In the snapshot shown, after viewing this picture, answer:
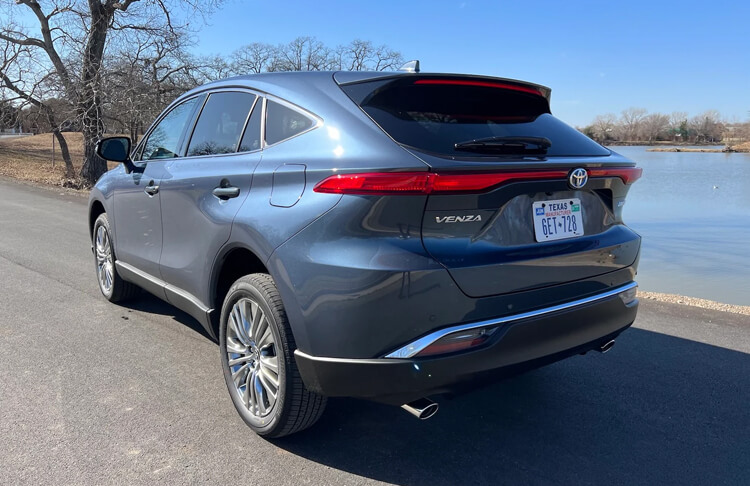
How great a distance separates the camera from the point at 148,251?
407 centimetres

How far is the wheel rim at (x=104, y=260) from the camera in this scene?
5016mm

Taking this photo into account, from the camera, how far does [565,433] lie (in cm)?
298

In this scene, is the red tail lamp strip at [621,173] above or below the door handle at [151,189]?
above

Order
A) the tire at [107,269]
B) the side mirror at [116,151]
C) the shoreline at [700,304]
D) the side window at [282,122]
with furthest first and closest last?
the shoreline at [700,304] < the tire at [107,269] < the side mirror at [116,151] < the side window at [282,122]

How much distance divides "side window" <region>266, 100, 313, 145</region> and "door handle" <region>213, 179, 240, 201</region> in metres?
0.31

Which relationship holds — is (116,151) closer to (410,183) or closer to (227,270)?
(227,270)

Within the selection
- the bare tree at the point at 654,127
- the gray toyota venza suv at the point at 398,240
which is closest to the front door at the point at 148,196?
the gray toyota venza suv at the point at 398,240

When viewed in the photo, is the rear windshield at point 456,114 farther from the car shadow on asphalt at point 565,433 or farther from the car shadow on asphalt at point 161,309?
the car shadow on asphalt at point 161,309

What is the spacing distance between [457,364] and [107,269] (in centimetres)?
394

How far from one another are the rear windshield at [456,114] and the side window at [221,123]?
833 mm

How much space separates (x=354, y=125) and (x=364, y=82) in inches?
12.5

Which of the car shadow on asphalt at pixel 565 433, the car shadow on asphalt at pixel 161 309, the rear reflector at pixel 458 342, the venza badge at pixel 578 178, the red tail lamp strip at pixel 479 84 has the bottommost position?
the car shadow on asphalt at pixel 565 433

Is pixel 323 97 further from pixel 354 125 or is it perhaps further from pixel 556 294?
pixel 556 294

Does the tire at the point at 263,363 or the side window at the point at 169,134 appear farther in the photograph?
the side window at the point at 169,134
